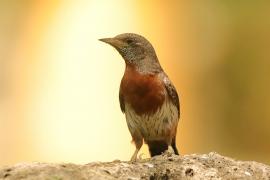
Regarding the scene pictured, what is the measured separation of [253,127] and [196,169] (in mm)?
7200

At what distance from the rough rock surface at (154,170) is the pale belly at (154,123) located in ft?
4.30

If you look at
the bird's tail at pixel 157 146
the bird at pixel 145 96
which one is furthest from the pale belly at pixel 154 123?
the bird's tail at pixel 157 146

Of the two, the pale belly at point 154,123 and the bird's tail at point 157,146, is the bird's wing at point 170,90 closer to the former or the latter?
the pale belly at point 154,123

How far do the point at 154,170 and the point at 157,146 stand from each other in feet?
7.02

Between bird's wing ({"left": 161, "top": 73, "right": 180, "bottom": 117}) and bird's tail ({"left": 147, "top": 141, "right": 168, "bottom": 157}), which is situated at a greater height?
bird's wing ({"left": 161, "top": 73, "right": 180, "bottom": 117})

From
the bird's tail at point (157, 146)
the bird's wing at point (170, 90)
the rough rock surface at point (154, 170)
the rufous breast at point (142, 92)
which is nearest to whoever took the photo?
the rough rock surface at point (154, 170)

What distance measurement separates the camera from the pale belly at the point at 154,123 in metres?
8.77

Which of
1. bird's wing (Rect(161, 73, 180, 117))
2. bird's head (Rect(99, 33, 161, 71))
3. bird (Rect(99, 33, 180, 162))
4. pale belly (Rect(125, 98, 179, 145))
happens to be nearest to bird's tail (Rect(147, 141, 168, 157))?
bird (Rect(99, 33, 180, 162))

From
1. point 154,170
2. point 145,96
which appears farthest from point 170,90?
point 154,170

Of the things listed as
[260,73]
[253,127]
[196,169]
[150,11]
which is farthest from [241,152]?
[196,169]

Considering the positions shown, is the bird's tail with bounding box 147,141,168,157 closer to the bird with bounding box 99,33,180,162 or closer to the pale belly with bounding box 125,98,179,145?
the bird with bounding box 99,33,180,162

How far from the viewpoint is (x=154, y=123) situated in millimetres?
8805

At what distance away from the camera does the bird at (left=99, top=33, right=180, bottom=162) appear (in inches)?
343

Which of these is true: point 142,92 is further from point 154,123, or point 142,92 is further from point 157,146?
point 157,146
